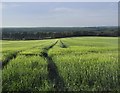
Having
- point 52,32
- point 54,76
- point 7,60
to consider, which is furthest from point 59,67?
point 52,32

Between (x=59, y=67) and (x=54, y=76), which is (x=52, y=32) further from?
(x=54, y=76)

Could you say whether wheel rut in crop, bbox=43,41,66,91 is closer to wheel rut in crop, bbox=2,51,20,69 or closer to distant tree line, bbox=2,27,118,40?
wheel rut in crop, bbox=2,51,20,69

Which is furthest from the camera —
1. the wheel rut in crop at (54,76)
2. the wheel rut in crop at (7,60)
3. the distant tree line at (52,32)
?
the distant tree line at (52,32)

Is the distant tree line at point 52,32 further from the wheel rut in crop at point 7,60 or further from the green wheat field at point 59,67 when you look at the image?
the wheel rut in crop at point 7,60

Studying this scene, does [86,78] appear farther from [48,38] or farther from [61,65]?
[48,38]

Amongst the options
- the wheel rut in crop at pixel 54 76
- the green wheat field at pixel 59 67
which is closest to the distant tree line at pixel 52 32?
the green wheat field at pixel 59 67

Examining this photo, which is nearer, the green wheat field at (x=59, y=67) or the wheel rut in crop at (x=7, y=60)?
the green wheat field at (x=59, y=67)

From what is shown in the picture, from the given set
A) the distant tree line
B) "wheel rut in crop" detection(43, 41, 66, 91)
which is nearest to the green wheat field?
"wheel rut in crop" detection(43, 41, 66, 91)
